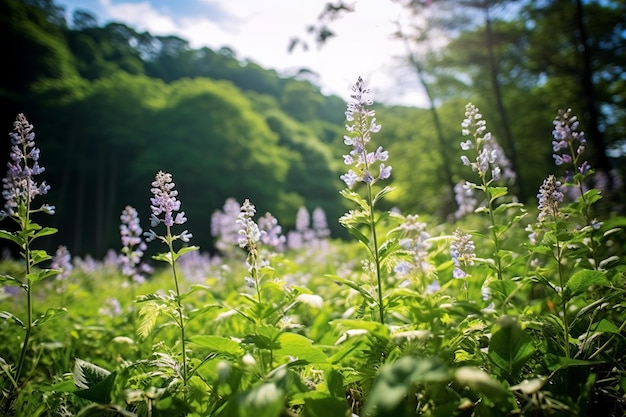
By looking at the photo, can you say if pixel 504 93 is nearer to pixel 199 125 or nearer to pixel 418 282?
pixel 418 282

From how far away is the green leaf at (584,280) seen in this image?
5.64ft

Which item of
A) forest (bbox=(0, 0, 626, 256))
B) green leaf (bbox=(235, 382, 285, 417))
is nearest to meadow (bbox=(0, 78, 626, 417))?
green leaf (bbox=(235, 382, 285, 417))

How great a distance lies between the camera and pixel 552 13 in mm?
12961

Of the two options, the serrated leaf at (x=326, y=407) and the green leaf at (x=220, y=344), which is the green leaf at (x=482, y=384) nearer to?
the serrated leaf at (x=326, y=407)

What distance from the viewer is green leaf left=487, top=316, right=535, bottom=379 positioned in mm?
1533

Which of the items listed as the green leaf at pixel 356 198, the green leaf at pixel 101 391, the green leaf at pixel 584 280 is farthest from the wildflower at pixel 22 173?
the green leaf at pixel 584 280

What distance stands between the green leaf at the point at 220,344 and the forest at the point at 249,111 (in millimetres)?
9304

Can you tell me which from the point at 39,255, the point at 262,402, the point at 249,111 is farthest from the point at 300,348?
the point at 249,111

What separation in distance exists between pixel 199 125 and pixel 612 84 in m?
25.6

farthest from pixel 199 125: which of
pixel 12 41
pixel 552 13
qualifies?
pixel 552 13

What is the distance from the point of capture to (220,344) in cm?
172

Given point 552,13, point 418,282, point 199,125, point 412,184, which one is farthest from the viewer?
point 199,125

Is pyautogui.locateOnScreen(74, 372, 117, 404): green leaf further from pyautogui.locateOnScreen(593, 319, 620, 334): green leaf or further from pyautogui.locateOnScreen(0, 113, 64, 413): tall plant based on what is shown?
pyautogui.locateOnScreen(593, 319, 620, 334): green leaf

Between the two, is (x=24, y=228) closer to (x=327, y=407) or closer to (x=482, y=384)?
(x=327, y=407)
